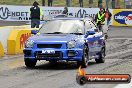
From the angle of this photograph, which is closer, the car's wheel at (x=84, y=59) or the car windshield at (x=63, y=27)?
the car's wheel at (x=84, y=59)

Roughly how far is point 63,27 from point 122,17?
28.8m

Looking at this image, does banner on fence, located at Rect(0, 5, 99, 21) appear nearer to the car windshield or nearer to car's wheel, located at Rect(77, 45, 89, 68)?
the car windshield

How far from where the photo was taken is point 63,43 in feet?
43.8

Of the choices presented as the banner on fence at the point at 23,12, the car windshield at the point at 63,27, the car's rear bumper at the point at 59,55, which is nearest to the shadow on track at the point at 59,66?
the car's rear bumper at the point at 59,55

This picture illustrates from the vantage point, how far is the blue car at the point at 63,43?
13.4 m

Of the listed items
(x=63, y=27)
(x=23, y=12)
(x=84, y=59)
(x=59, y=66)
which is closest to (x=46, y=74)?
(x=84, y=59)

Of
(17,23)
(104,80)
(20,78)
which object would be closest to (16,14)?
(17,23)

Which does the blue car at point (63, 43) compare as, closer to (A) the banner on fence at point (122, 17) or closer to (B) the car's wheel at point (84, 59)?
(B) the car's wheel at point (84, 59)

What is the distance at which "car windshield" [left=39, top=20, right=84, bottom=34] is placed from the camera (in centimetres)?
1444

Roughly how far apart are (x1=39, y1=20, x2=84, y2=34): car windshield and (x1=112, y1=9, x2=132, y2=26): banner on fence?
91.8 feet

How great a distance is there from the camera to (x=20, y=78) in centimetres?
1116

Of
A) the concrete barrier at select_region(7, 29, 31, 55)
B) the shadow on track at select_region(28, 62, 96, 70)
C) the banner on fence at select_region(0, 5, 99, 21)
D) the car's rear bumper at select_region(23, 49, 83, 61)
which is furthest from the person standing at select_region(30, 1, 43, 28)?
the banner on fence at select_region(0, 5, 99, 21)

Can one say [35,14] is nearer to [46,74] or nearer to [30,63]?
[30,63]

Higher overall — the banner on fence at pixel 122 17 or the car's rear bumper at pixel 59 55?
the car's rear bumper at pixel 59 55
